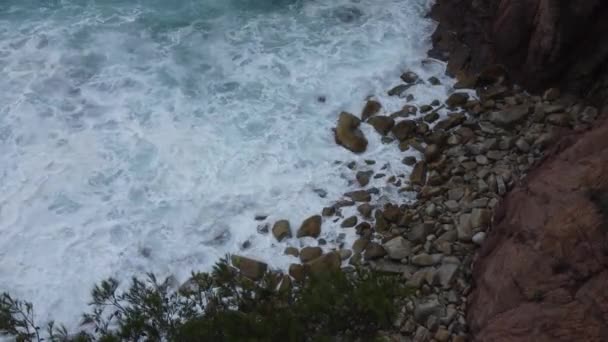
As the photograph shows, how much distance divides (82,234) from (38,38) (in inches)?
213

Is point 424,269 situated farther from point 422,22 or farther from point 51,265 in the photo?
point 422,22

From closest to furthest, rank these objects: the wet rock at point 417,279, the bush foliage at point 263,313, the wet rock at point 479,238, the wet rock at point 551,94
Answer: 1. the bush foliage at point 263,313
2. the wet rock at point 417,279
3. the wet rock at point 479,238
4. the wet rock at point 551,94

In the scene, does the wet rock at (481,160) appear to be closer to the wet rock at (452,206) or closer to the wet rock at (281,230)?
the wet rock at (452,206)

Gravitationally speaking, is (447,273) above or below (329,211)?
above

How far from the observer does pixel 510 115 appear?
27.5 ft

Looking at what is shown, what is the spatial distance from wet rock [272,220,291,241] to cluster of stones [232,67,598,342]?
A: 0.01 m

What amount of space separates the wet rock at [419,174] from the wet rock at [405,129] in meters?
0.74

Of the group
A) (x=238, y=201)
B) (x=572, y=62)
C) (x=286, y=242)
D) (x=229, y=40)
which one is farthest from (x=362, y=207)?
(x=229, y=40)

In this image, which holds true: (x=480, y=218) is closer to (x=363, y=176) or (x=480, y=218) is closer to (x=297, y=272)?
(x=363, y=176)

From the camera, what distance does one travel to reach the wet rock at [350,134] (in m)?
8.91

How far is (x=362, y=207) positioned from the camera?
795 centimetres

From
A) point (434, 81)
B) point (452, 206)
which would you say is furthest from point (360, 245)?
point (434, 81)

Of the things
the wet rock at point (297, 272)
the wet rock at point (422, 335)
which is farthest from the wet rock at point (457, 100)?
the wet rock at point (422, 335)

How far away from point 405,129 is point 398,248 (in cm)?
242
